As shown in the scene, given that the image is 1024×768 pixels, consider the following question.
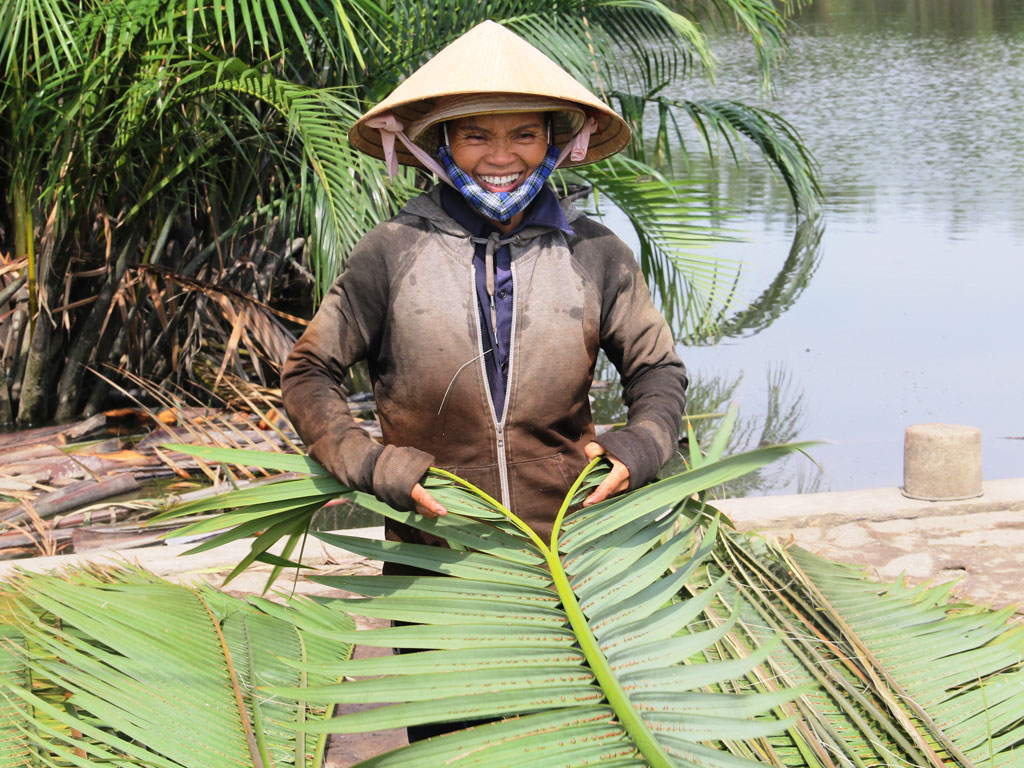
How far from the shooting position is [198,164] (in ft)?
20.3

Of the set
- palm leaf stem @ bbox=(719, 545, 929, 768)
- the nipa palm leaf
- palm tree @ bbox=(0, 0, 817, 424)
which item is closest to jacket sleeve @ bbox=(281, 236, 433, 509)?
the nipa palm leaf

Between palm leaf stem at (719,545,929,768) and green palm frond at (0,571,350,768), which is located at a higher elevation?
green palm frond at (0,571,350,768)

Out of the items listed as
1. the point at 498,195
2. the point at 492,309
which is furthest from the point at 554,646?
the point at 498,195

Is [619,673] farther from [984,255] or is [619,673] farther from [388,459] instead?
[984,255]

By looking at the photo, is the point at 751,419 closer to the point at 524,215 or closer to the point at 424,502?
the point at 524,215

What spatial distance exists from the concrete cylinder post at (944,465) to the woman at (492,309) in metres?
2.65

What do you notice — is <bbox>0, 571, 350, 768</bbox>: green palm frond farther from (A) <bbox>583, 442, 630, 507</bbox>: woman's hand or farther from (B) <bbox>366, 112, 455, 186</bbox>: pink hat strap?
(B) <bbox>366, 112, 455, 186</bbox>: pink hat strap

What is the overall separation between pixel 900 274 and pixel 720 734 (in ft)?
31.5

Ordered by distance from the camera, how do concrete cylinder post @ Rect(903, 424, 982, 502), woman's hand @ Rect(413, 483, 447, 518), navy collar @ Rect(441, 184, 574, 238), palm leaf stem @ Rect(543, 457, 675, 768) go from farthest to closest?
concrete cylinder post @ Rect(903, 424, 982, 502)
navy collar @ Rect(441, 184, 574, 238)
woman's hand @ Rect(413, 483, 447, 518)
palm leaf stem @ Rect(543, 457, 675, 768)

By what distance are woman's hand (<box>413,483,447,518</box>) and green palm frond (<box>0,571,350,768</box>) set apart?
0.25m

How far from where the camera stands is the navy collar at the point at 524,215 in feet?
7.45

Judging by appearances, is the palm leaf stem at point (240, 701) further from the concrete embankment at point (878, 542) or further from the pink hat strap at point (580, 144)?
the concrete embankment at point (878, 542)

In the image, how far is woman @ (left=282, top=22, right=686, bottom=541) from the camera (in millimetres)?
2217

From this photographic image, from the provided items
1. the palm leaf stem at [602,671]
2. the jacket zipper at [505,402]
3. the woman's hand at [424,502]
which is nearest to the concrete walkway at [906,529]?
the jacket zipper at [505,402]
